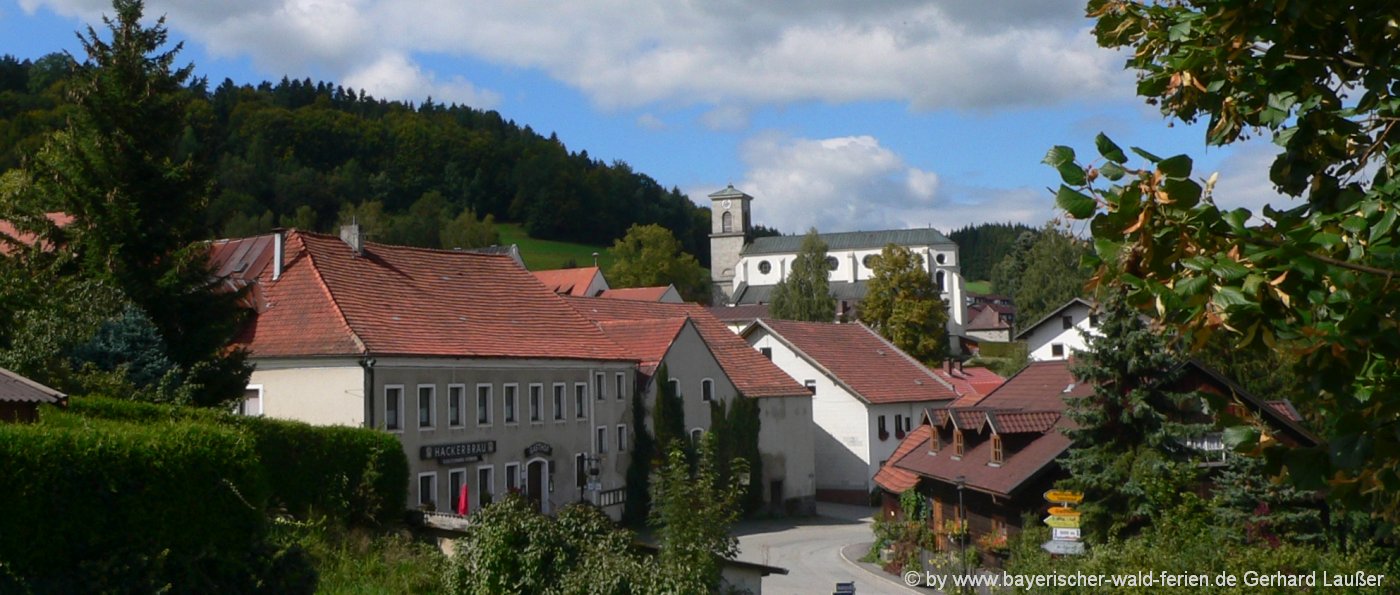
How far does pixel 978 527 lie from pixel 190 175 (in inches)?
806

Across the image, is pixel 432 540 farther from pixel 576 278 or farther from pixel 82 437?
pixel 576 278

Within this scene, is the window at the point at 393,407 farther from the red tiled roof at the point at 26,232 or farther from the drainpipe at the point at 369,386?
the red tiled roof at the point at 26,232

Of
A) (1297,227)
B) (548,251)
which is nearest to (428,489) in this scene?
(1297,227)

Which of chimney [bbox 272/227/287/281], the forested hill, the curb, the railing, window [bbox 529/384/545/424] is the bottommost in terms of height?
the curb

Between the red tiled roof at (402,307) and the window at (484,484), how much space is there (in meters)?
3.27

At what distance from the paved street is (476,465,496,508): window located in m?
7.34

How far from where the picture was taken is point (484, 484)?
119 ft

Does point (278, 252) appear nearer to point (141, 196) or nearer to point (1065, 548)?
point (141, 196)

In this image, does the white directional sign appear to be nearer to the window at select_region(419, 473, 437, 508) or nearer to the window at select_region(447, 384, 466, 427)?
the window at select_region(419, 473, 437, 508)

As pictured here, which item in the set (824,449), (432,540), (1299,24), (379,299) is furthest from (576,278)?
(1299,24)

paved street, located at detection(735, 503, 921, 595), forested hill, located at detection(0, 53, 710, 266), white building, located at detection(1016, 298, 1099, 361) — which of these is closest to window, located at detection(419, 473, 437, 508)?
paved street, located at detection(735, 503, 921, 595)

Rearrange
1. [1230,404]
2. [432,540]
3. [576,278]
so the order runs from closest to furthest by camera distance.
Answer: [1230,404], [432,540], [576,278]

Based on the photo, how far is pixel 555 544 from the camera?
1925 centimetres

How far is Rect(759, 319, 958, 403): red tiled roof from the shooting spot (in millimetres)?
55406
